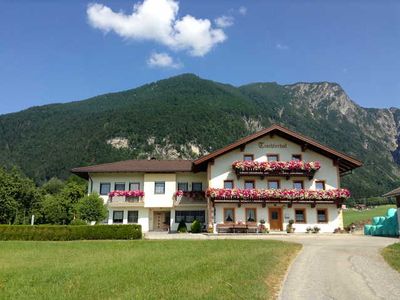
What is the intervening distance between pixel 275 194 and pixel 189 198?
823cm

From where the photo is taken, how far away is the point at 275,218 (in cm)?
3619

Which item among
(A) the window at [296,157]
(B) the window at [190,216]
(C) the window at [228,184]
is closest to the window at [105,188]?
(B) the window at [190,216]

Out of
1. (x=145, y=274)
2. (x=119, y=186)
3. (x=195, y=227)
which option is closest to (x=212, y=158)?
(x=195, y=227)

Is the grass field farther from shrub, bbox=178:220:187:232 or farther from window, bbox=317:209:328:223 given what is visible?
shrub, bbox=178:220:187:232

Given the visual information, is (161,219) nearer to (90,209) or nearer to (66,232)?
(90,209)

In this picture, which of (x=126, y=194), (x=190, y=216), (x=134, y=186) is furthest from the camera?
(x=134, y=186)

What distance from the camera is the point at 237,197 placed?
115ft

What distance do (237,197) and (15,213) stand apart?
2205 centimetres

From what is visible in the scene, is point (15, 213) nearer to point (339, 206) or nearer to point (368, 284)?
point (339, 206)

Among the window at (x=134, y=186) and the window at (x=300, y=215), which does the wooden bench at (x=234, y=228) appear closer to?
the window at (x=300, y=215)

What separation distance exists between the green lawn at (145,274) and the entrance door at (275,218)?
17.9m

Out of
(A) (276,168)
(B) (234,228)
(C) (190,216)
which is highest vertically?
(A) (276,168)

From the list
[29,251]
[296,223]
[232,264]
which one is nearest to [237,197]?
[296,223]

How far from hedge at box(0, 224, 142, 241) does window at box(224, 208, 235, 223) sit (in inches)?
436
